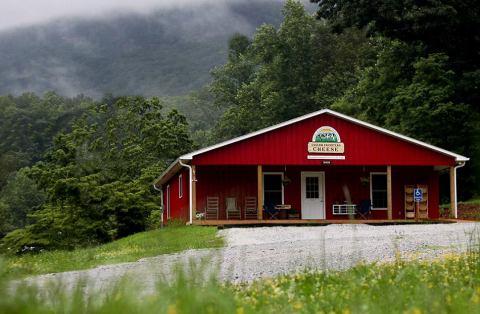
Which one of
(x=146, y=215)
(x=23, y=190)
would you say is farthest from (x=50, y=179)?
(x=23, y=190)

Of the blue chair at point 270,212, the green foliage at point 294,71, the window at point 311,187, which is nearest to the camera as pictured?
the blue chair at point 270,212

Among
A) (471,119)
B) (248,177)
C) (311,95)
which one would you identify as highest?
(311,95)

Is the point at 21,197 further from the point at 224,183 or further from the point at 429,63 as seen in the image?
the point at 224,183

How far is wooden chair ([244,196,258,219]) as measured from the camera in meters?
27.6

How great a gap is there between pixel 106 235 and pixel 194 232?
747cm

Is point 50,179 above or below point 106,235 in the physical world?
above

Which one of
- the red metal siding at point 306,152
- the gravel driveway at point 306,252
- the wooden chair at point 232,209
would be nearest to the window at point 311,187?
the red metal siding at point 306,152

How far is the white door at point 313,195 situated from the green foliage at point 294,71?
25282 mm

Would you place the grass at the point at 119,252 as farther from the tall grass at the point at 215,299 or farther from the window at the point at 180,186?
the window at the point at 180,186

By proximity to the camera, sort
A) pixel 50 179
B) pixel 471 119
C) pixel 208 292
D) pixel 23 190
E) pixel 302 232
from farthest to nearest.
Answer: pixel 23 190
pixel 471 119
pixel 50 179
pixel 302 232
pixel 208 292

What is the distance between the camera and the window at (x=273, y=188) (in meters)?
28.3

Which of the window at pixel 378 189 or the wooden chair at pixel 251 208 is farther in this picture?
the window at pixel 378 189

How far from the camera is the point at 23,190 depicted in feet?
232

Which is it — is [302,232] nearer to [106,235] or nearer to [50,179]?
[106,235]
